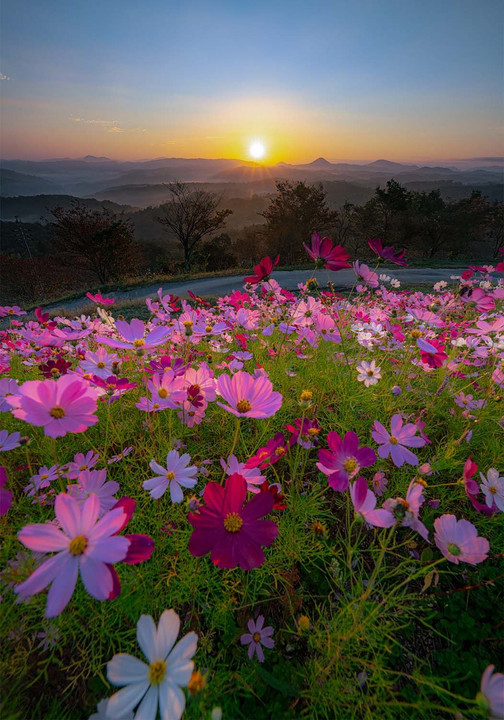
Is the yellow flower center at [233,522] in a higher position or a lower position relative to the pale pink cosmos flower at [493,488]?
higher

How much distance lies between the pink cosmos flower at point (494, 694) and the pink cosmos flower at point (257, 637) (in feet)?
1.50

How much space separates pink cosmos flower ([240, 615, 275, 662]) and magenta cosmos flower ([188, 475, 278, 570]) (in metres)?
0.33

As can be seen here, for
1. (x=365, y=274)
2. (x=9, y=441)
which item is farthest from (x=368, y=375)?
(x=9, y=441)

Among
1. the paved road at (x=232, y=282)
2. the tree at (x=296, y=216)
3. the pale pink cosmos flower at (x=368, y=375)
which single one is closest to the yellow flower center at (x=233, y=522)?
the pale pink cosmos flower at (x=368, y=375)

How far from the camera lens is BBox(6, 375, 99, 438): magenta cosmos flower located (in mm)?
595

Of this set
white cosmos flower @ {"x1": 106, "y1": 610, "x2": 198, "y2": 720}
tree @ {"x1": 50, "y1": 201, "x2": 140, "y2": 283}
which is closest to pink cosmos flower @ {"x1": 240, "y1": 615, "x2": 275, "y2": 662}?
white cosmos flower @ {"x1": 106, "y1": 610, "x2": 198, "y2": 720}

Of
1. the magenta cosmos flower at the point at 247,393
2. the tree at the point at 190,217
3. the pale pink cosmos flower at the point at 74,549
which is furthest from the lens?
the tree at the point at 190,217

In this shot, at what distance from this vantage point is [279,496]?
28.9 inches

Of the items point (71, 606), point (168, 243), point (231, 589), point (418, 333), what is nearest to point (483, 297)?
point (418, 333)

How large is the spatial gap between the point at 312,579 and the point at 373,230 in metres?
26.0

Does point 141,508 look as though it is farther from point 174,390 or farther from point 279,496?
point 279,496

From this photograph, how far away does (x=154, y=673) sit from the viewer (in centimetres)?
50

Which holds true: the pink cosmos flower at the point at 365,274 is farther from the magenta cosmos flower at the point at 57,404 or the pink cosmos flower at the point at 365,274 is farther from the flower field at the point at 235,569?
the magenta cosmos flower at the point at 57,404

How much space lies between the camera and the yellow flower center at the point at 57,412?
2.06ft
